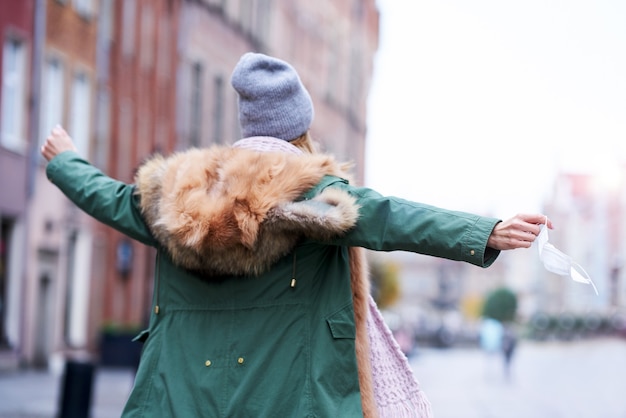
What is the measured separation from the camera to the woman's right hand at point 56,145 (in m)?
4.61

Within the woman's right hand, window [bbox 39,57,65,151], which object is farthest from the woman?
window [bbox 39,57,65,151]

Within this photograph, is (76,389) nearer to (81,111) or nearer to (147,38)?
(81,111)

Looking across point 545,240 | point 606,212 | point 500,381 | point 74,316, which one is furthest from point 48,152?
point 606,212

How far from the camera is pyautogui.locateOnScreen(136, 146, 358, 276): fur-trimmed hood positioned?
3.92m

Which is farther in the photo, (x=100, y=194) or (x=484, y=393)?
(x=484, y=393)

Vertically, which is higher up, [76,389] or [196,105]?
[196,105]

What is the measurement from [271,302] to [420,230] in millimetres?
483

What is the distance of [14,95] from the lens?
27.6 metres

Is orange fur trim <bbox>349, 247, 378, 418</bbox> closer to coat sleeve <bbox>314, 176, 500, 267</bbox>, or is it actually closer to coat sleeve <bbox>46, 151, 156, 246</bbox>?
coat sleeve <bbox>314, 176, 500, 267</bbox>

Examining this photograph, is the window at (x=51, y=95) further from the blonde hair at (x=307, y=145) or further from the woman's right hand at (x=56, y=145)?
the blonde hair at (x=307, y=145)

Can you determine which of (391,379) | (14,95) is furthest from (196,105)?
(391,379)

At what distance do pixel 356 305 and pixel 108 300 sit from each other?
2979 centimetres

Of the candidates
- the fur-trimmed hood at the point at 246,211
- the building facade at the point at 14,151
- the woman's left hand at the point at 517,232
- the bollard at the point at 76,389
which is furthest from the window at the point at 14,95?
the woman's left hand at the point at 517,232

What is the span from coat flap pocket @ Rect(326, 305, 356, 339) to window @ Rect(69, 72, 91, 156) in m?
27.7
